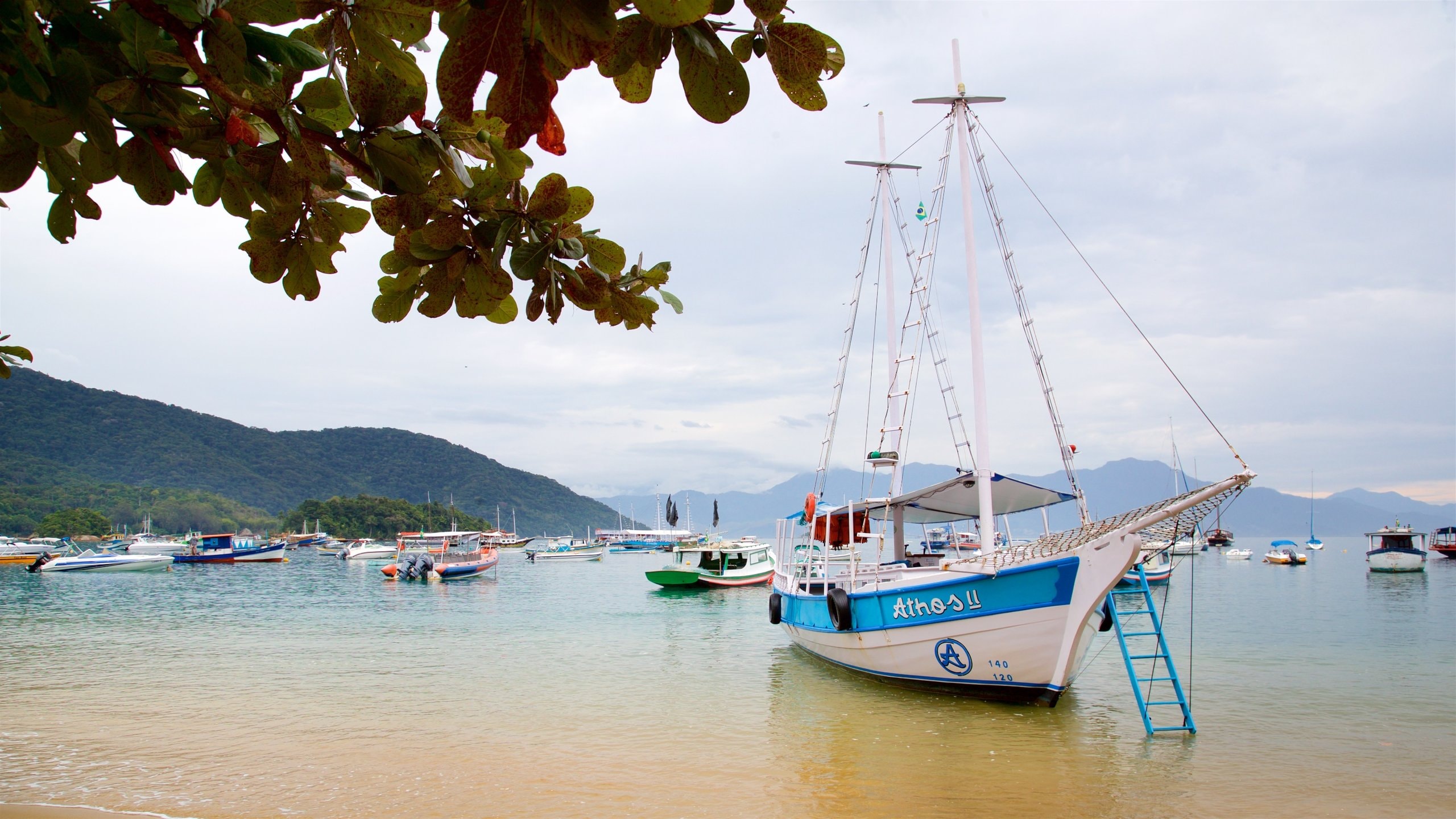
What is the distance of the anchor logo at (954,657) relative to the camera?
1002cm

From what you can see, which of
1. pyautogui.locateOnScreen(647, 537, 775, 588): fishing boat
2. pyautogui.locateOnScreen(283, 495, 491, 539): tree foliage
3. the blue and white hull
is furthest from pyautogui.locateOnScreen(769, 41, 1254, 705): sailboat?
pyautogui.locateOnScreen(283, 495, 491, 539): tree foliage

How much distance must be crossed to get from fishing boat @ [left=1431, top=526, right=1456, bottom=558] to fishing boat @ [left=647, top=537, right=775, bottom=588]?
4840 centimetres

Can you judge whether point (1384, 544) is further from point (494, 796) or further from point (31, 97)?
point (31, 97)

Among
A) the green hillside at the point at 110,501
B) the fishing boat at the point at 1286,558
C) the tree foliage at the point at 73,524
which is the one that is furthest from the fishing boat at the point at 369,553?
the fishing boat at the point at 1286,558

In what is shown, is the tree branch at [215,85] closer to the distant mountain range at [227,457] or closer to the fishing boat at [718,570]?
the fishing boat at [718,570]

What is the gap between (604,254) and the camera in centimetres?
180

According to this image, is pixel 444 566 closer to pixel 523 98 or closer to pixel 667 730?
pixel 667 730

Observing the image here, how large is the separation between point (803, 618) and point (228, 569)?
53265 mm

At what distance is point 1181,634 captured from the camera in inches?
795

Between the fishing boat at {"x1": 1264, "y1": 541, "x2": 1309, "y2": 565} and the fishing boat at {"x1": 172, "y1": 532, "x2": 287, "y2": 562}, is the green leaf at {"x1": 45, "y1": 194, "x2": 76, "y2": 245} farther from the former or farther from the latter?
the fishing boat at {"x1": 1264, "y1": 541, "x2": 1309, "y2": 565}

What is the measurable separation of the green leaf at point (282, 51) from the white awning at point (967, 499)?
1075cm

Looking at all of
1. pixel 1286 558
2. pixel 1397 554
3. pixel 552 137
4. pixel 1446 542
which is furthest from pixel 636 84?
pixel 1446 542

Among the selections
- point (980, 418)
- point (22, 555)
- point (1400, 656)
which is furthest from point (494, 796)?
point (22, 555)

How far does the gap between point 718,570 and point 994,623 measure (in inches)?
988
